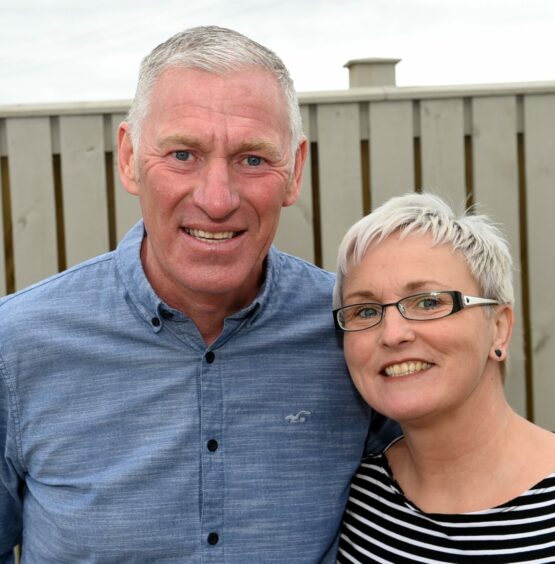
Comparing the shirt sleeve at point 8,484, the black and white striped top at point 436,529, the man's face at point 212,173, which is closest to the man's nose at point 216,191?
the man's face at point 212,173

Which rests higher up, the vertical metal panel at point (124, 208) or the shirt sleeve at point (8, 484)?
the vertical metal panel at point (124, 208)

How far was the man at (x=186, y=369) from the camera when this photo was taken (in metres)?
1.98

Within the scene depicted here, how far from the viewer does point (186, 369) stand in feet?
6.77

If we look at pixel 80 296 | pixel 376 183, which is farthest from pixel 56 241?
pixel 80 296

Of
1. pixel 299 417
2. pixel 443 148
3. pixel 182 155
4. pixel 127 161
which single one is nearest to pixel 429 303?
pixel 299 417

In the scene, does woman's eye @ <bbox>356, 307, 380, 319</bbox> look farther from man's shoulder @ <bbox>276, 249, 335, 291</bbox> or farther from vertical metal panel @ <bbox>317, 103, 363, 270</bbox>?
vertical metal panel @ <bbox>317, 103, 363, 270</bbox>

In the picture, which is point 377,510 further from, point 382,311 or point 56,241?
point 56,241

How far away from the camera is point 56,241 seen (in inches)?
148

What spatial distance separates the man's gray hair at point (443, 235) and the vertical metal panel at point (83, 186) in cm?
185

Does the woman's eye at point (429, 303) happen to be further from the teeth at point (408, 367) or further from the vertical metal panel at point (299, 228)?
the vertical metal panel at point (299, 228)

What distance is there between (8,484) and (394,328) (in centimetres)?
105

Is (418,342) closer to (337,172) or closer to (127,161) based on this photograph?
(127,161)

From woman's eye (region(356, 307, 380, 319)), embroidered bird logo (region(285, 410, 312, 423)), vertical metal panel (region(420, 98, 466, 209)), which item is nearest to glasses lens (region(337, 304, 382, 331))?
woman's eye (region(356, 307, 380, 319))

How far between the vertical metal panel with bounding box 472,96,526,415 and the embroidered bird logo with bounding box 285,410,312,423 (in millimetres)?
1931
